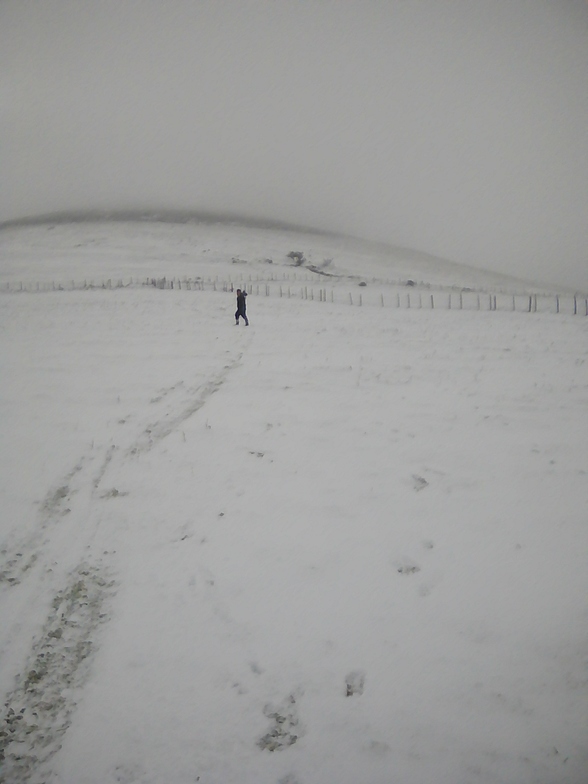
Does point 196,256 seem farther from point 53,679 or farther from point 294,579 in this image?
point 53,679

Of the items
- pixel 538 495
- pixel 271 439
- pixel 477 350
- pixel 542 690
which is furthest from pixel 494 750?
pixel 477 350

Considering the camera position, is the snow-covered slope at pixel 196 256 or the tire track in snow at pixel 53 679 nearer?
the tire track in snow at pixel 53 679

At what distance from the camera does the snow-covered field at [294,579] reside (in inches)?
138

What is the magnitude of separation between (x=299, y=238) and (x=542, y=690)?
10318 centimetres

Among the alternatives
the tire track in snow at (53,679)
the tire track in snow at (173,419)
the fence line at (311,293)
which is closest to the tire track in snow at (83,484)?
the tire track in snow at (173,419)

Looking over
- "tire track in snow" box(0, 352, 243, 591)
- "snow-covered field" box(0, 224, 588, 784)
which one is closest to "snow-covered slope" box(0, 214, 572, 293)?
"tire track in snow" box(0, 352, 243, 591)

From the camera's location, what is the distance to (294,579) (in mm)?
5066

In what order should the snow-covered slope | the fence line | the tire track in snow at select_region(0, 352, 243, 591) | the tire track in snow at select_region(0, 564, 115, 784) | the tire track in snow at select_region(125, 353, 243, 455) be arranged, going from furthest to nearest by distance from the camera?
1. the snow-covered slope
2. the fence line
3. the tire track in snow at select_region(125, 353, 243, 455)
4. the tire track in snow at select_region(0, 352, 243, 591)
5. the tire track in snow at select_region(0, 564, 115, 784)

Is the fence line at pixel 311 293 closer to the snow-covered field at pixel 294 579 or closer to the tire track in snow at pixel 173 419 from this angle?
the tire track in snow at pixel 173 419

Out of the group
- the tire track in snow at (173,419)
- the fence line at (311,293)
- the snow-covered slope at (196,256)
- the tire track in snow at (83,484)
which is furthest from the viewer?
the snow-covered slope at (196,256)

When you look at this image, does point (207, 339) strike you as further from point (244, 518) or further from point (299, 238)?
point (299, 238)

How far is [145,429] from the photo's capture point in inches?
357

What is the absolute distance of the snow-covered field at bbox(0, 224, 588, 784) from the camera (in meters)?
3.51

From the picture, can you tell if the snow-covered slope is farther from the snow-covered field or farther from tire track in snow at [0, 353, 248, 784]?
tire track in snow at [0, 353, 248, 784]
